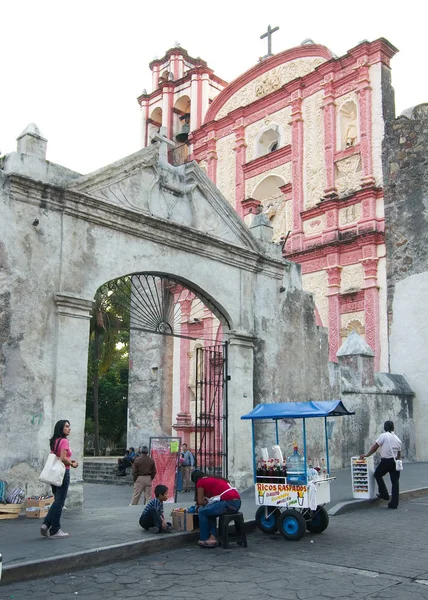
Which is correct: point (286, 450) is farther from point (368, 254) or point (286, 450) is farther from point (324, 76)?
point (324, 76)

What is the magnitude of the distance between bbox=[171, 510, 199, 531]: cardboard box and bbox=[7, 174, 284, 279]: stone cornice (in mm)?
4913

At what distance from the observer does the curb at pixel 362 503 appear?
1007 centimetres

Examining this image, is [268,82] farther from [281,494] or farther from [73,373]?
[281,494]

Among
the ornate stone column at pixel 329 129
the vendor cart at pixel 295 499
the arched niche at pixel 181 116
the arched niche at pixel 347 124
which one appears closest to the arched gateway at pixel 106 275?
the vendor cart at pixel 295 499

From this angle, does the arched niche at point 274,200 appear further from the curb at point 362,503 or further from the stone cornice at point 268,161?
the curb at point 362,503

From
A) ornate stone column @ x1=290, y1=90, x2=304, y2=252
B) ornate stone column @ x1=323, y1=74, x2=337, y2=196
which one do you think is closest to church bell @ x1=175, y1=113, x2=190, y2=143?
ornate stone column @ x1=290, y1=90, x2=304, y2=252

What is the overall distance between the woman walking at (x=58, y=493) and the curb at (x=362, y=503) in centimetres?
435

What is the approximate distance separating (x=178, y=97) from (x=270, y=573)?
26482mm

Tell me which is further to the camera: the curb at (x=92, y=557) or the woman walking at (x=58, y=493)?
the woman walking at (x=58, y=493)

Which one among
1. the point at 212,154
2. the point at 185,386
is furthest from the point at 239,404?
the point at 212,154

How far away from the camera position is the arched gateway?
948 cm

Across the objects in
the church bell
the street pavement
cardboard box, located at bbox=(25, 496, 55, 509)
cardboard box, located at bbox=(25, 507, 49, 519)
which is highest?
the church bell

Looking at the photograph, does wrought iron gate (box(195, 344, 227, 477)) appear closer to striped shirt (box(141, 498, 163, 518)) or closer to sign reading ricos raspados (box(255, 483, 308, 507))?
sign reading ricos raspados (box(255, 483, 308, 507))

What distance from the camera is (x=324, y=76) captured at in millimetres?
23547
